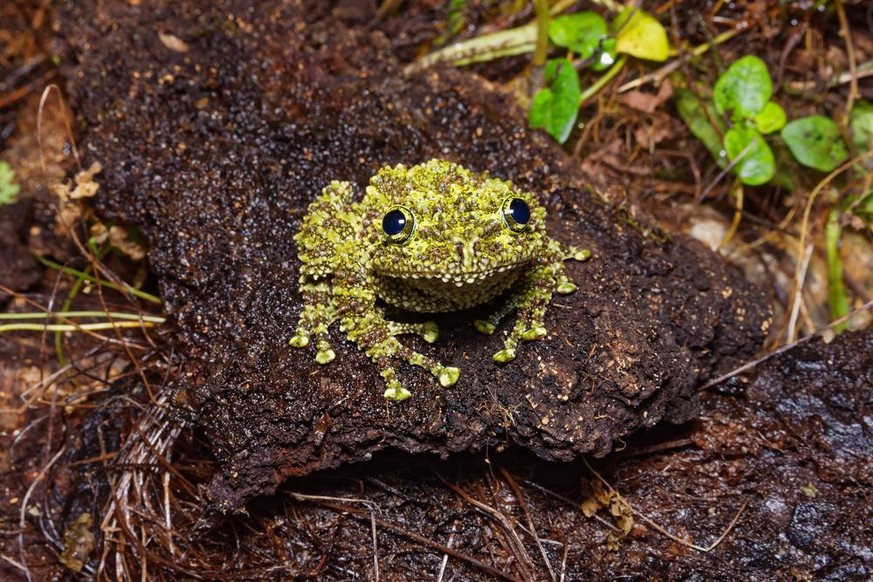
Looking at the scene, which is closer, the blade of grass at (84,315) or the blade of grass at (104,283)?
the blade of grass at (84,315)

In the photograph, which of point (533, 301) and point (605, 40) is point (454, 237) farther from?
point (605, 40)

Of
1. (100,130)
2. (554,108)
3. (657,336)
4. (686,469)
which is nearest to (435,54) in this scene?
(554,108)

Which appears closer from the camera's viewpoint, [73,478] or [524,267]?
[524,267]

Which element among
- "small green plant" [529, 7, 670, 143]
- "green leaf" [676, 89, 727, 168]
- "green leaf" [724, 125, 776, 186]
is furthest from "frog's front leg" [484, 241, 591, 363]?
"green leaf" [676, 89, 727, 168]

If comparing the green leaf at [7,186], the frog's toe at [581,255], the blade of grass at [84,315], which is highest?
the frog's toe at [581,255]

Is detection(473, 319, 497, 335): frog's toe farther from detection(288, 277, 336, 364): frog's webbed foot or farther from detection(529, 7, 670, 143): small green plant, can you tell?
detection(529, 7, 670, 143): small green plant

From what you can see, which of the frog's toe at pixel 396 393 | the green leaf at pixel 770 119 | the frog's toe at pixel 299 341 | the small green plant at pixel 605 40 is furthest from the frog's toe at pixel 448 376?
the green leaf at pixel 770 119

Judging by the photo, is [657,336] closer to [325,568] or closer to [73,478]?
[325,568]

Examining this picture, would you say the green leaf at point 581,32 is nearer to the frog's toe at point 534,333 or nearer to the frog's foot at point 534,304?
the frog's foot at point 534,304
